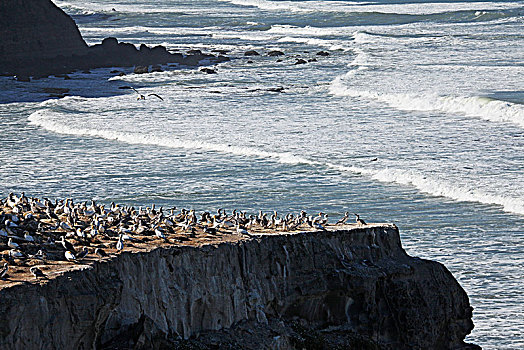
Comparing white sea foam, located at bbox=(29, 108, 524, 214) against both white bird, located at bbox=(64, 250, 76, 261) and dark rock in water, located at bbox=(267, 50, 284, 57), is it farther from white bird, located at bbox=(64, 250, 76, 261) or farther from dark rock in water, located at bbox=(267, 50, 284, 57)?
dark rock in water, located at bbox=(267, 50, 284, 57)

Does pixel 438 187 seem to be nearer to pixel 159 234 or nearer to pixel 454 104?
pixel 159 234

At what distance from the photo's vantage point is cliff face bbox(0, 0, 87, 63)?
185 feet

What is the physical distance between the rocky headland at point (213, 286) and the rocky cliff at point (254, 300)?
11mm

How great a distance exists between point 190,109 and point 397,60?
80.9 feet

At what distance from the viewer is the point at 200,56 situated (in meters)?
65.4

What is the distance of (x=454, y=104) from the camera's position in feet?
117

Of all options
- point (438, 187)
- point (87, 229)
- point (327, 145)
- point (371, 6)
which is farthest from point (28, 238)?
point (371, 6)

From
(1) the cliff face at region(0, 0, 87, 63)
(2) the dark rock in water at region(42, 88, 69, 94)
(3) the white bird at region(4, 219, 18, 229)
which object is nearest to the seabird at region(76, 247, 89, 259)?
(3) the white bird at region(4, 219, 18, 229)

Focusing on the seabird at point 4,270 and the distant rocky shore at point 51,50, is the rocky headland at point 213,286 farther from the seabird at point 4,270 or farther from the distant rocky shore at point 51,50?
the distant rocky shore at point 51,50

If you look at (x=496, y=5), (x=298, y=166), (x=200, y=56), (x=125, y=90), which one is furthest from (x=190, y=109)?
(x=496, y=5)

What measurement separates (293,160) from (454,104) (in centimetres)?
1367

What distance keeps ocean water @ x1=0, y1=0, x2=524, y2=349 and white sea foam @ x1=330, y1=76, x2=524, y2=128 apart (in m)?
0.08

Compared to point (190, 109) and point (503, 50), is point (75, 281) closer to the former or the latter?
point (190, 109)

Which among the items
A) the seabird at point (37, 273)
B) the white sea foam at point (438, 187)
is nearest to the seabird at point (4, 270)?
the seabird at point (37, 273)
